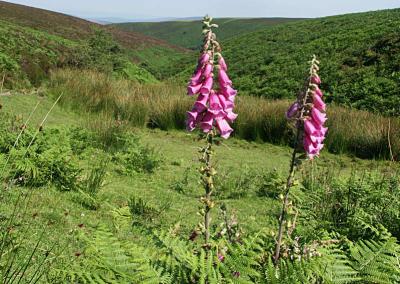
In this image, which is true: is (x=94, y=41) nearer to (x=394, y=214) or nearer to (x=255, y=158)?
(x=255, y=158)

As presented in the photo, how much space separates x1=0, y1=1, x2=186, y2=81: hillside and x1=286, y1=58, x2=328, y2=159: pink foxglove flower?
14.4 meters

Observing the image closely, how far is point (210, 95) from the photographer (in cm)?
265

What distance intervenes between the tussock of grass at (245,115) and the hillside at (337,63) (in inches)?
220

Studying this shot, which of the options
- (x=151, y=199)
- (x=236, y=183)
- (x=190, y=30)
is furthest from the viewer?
(x=190, y=30)

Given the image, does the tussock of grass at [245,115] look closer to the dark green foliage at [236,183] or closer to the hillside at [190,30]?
the dark green foliage at [236,183]

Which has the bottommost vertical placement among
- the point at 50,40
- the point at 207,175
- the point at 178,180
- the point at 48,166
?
the point at 178,180

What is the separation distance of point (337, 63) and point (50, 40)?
14387mm

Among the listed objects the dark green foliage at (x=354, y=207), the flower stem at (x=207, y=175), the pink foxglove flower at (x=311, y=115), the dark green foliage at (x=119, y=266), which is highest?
the pink foxglove flower at (x=311, y=115)

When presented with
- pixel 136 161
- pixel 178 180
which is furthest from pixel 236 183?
pixel 136 161

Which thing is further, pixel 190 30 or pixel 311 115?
pixel 190 30

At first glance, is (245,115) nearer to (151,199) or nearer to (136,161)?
(136,161)

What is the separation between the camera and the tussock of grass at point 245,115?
32.5 feet

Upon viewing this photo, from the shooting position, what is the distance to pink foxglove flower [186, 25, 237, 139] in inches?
103

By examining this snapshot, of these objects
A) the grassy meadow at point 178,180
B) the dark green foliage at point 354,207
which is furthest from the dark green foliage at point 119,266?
the dark green foliage at point 354,207
